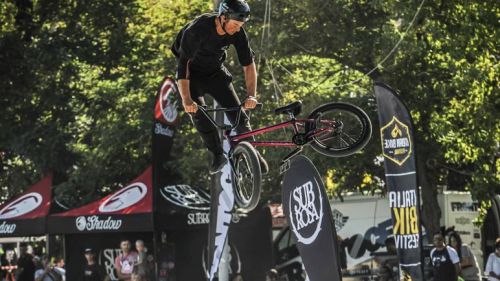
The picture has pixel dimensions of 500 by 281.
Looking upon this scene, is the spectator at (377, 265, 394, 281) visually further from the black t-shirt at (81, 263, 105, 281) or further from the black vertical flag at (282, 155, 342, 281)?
the black vertical flag at (282, 155, 342, 281)

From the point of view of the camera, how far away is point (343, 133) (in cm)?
986

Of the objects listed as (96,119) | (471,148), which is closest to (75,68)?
(96,119)

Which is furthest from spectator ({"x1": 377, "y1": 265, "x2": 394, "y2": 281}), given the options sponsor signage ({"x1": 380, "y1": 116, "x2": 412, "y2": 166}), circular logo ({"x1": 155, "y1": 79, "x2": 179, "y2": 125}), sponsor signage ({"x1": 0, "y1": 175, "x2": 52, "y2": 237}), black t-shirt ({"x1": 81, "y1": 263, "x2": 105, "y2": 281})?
sponsor signage ({"x1": 0, "y1": 175, "x2": 52, "y2": 237})

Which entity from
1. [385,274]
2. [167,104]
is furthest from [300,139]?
[167,104]

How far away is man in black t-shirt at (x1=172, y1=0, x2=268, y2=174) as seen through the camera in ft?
28.1

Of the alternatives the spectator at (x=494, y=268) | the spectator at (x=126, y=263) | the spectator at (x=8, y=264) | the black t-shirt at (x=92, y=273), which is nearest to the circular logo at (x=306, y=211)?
the spectator at (x=494, y=268)

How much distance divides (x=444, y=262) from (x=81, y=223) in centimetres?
763

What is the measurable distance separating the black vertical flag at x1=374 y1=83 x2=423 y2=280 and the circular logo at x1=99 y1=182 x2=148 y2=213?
576 centimetres

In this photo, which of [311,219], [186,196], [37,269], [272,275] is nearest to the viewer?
[311,219]

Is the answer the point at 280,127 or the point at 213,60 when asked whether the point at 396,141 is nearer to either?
the point at 280,127

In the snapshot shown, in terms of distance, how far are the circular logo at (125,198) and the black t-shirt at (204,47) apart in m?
8.62

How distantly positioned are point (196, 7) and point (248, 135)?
12037mm

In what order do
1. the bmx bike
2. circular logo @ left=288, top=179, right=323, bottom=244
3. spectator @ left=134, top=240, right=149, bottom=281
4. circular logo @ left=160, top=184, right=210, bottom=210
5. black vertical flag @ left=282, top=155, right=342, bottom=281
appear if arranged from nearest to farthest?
1. black vertical flag @ left=282, top=155, right=342, bottom=281
2. circular logo @ left=288, top=179, right=323, bottom=244
3. the bmx bike
4. spectator @ left=134, top=240, right=149, bottom=281
5. circular logo @ left=160, top=184, right=210, bottom=210

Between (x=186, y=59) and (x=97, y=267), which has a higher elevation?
(x=186, y=59)
